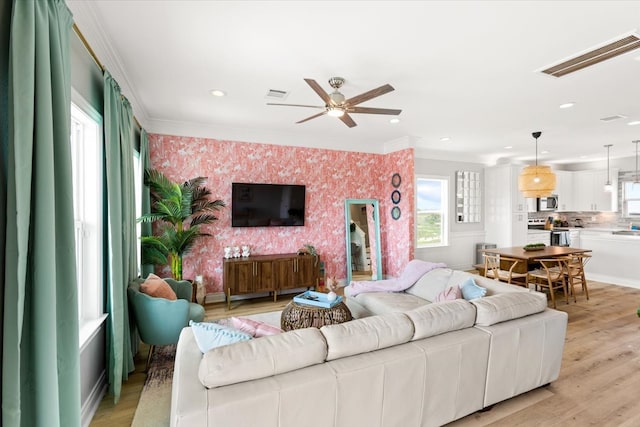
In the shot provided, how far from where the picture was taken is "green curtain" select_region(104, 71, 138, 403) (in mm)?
2471

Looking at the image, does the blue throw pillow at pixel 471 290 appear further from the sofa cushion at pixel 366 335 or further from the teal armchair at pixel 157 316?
the teal armchair at pixel 157 316

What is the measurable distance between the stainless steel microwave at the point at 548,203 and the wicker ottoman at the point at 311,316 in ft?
22.8

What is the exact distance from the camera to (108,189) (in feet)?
8.11

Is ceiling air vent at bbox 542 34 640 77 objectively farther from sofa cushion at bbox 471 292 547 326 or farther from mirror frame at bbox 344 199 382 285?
mirror frame at bbox 344 199 382 285

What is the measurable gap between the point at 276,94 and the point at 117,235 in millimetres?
2115

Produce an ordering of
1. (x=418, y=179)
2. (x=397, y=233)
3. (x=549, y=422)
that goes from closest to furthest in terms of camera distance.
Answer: (x=549, y=422) → (x=397, y=233) → (x=418, y=179)

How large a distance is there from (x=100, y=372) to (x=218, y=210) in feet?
9.07

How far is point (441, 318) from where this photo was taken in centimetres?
207

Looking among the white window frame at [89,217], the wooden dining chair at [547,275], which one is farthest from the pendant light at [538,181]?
the white window frame at [89,217]

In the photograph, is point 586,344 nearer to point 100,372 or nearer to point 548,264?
point 548,264

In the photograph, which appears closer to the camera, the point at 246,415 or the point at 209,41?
the point at 246,415

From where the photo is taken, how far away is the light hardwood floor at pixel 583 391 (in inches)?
88.2

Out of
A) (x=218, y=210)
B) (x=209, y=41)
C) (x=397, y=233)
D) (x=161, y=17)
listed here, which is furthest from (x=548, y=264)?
(x=161, y=17)

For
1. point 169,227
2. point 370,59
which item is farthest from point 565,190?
point 169,227
